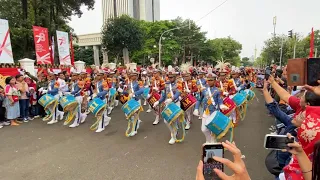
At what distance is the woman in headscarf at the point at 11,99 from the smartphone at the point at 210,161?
26.5ft

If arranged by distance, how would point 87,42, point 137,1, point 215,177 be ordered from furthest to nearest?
1. point 137,1
2. point 87,42
3. point 215,177

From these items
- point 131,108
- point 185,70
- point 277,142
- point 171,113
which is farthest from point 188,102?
point 277,142

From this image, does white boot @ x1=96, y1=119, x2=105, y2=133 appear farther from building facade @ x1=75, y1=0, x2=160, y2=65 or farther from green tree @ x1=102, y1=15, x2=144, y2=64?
building facade @ x1=75, y1=0, x2=160, y2=65

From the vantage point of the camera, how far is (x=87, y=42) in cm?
5228

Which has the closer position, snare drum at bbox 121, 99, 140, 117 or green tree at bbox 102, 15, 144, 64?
A: snare drum at bbox 121, 99, 140, 117

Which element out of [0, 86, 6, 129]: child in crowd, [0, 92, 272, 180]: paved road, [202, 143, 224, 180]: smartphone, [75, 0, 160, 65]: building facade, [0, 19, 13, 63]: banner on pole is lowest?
[0, 92, 272, 180]: paved road

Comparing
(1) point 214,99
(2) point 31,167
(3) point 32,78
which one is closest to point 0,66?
(3) point 32,78

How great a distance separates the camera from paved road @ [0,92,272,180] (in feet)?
13.5

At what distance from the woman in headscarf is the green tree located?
2241cm

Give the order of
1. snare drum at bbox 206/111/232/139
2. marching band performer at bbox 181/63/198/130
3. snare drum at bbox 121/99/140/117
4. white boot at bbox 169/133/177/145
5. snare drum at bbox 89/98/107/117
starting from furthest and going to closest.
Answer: marching band performer at bbox 181/63/198/130, snare drum at bbox 89/98/107/117, snare drum at bbox 121/99/140/117, white boot at bbox 169/133/177/145, snare drum at bbox 206/111/232/139

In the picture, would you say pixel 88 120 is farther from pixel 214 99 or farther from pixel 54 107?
pixel 214 99

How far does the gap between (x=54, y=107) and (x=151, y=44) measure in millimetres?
30781

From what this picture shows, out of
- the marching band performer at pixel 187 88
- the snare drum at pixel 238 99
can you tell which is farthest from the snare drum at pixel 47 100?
the snare drum at pixel 238 99

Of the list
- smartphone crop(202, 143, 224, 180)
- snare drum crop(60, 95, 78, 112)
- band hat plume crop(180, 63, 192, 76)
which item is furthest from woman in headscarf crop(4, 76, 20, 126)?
smartphone crop(202, 143, 224, 180)
